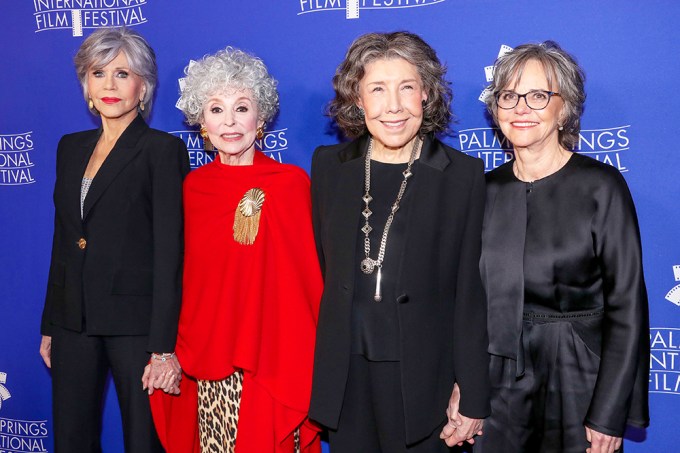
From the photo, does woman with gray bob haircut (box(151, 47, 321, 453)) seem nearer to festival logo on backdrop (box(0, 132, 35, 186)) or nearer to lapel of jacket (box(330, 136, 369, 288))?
lapel of jacket (box(330, 136, 369, 288))

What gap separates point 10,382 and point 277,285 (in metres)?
2.00

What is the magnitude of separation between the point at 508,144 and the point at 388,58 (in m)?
0.84

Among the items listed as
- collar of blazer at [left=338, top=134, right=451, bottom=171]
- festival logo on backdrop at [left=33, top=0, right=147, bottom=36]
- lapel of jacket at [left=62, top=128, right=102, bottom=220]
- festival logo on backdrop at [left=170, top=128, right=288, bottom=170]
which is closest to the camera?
collar of blazer at [left=338, top=134, right=451, bottom=171]

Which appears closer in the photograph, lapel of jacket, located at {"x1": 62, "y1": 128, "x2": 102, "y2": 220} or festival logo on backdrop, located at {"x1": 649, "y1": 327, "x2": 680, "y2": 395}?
lapel of jacket, located at {"x1": 62, "y1": 128, "x2": 102, "y2": 220}

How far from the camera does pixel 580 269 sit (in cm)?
219

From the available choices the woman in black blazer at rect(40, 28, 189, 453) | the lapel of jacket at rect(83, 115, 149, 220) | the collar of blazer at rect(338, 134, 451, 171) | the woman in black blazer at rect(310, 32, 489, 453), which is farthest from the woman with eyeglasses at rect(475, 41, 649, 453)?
the lapel of jacket at rect(83, 115, 149, 220)

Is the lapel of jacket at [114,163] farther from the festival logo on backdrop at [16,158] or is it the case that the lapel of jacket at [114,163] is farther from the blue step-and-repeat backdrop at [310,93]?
the festival logo on backdrop at [16,158]

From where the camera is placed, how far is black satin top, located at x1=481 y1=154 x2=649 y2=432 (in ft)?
7.00

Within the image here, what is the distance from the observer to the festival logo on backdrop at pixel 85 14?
333 cm

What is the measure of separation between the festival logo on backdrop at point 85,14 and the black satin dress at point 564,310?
1.99 m

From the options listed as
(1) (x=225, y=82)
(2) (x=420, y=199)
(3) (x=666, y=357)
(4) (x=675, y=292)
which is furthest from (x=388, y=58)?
(3) (x=666, y=357)

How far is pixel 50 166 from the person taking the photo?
350 centimetres

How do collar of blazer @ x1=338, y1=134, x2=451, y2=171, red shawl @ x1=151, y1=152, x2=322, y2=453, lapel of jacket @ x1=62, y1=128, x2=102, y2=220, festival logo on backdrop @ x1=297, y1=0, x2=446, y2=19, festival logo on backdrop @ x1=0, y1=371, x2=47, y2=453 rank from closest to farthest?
collar of blazer @ x1=338, y1=134, x2=451, y2=171
red shawl @ x1=151, y1=152, x2=322, y2=453
lapel of jacket @ x1=62, y1=128, x2=102, y2=220
festival logo on backdrop @ x1=297, y1=0, x2=446, y2=19
festival logo on backdrop @ x1=0, y1=371, x2=47, y2=453

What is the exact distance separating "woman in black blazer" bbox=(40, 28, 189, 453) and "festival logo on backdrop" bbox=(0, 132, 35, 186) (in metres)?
0.92
